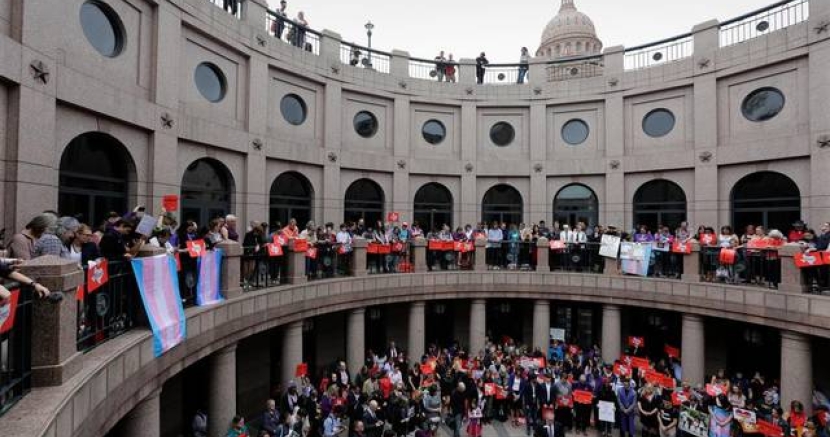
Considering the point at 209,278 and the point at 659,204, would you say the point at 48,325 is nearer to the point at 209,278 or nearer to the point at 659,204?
the point at 209,278

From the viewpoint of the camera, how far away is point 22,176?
29.3ft

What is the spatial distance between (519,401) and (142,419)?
35.7ft

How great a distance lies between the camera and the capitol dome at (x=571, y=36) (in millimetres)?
51562

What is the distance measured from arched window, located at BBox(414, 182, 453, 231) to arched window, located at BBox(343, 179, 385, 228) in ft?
6.71

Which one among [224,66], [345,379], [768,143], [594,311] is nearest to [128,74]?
[224,66]

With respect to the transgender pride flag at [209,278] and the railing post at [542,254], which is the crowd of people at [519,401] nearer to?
the transgender pride flag at [209,278]

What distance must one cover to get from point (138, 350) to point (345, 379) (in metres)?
7.69

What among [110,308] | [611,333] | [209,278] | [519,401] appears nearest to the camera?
[110,308]

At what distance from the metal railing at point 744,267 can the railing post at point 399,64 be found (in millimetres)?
15106

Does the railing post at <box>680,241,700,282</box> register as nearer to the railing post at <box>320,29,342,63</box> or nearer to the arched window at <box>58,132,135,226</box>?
the railing post at <box>320,29,342,63</box>

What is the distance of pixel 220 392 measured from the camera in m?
10.2

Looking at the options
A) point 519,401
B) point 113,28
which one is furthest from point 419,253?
point 113,28

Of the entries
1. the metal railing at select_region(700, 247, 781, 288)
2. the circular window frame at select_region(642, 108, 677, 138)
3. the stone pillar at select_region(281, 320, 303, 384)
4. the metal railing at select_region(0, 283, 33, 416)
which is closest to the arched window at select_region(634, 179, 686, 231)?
the circular window frame at select_region(642, 108, 677, 138)

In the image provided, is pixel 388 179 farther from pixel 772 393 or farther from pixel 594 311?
pixel 772 393
